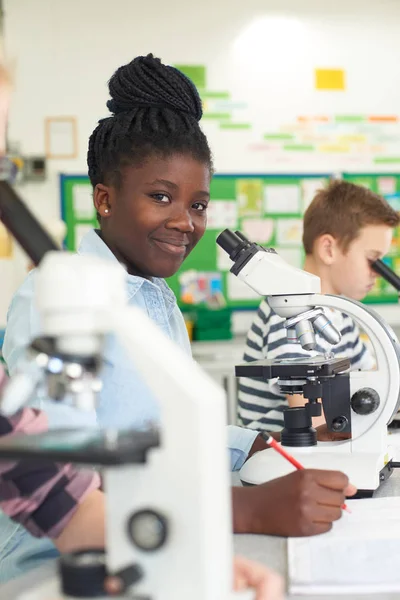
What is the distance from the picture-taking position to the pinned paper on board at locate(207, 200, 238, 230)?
420cm

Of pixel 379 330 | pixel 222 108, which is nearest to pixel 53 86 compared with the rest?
pixel 222 108

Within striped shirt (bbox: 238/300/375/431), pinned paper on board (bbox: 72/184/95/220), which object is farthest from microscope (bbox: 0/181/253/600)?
pinned paper on board (bbox: 72/184/95/220)

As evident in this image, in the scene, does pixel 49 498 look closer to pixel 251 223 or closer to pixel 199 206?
pixel 199 206

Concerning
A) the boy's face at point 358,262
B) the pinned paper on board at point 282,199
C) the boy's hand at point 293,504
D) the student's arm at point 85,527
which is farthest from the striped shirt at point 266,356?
→ the pinned paper on board at point 282,199

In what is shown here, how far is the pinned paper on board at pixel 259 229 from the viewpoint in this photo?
167 inches

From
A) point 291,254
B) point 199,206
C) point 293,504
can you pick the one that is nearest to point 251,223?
point 291,254

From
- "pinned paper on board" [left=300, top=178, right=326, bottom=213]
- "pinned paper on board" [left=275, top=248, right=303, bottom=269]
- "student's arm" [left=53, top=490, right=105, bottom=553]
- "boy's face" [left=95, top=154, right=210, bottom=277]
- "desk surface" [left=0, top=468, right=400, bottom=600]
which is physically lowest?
"pinned paper on board" [left=275, top=248, right=303, bottom=269]

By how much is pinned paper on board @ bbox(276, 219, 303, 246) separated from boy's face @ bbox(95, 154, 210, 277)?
2.84m

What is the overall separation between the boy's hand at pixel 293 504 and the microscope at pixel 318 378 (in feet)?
0.76

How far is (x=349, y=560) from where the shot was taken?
3.11 feet

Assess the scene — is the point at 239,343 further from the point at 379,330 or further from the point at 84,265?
the point at 84,265

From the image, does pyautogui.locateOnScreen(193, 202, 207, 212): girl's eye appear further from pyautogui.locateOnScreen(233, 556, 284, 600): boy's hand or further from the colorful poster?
the colorful poster

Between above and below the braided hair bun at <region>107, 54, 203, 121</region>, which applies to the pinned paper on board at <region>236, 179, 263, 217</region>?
below

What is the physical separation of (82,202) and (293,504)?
126 inches
